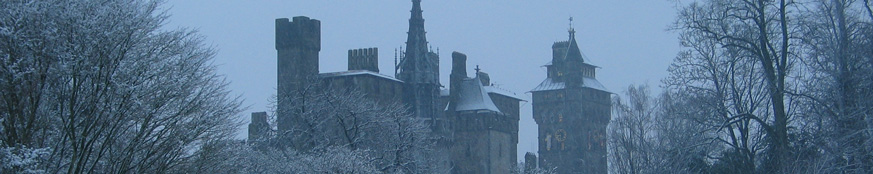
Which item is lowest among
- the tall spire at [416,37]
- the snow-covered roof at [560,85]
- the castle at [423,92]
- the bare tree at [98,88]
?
the bare tree at [98,88]

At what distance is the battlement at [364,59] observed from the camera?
7438 centimetres

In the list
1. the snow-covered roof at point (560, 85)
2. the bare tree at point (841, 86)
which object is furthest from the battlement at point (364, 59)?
the bare tree at point (841, 86)

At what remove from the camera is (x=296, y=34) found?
6388cm

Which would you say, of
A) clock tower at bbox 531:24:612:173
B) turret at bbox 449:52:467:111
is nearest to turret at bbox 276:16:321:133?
turret at bbox 449:52:467:111

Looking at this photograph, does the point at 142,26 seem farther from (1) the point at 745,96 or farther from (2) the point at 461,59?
(2) the point at 461,59

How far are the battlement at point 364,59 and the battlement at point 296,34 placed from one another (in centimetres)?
979

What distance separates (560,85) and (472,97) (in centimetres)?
4080

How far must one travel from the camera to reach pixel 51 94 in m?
21.5

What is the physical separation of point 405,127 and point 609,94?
6869 centimetres

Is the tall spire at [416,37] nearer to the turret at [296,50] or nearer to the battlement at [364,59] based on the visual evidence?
the battlement at [364,59]

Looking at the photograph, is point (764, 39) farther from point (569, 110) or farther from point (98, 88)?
point (569, 110)

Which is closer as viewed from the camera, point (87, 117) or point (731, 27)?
point (87, 117)

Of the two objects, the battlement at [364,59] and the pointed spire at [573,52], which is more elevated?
the pointed spire at [573,52]

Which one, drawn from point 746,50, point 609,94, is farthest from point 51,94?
point 609,94
